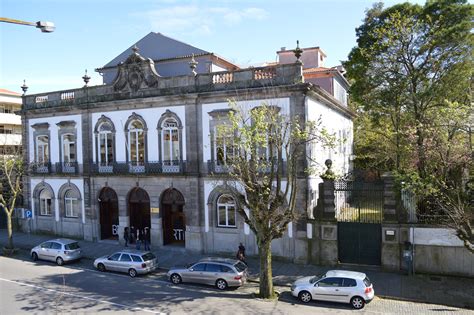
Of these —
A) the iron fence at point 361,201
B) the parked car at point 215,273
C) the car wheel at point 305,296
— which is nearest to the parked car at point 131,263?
the parked car at point 215,273

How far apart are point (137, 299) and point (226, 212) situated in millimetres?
8517

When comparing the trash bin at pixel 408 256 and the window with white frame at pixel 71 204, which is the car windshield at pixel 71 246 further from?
the trash bin at pixel 408 256

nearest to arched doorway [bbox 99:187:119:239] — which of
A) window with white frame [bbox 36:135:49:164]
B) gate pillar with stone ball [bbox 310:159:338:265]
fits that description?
window with white frame [bbox 36:135:49:164]

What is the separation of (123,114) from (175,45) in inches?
262

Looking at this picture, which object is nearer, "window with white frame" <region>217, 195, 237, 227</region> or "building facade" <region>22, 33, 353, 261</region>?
"building facade" <region>22, 33, 353, 261</region>

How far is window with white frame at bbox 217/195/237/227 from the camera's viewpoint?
24359 millimetres

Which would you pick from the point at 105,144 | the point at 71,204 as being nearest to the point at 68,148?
the point at 105,144

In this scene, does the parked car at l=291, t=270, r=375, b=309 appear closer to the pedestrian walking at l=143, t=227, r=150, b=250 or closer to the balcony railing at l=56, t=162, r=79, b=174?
the pedestrian walking at l=143, t=227, r=150, b=250

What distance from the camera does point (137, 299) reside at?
56.9 feet

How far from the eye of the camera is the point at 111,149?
27.9 m

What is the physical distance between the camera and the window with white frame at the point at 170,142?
2561cm

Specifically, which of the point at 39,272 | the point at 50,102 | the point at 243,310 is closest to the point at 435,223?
the point at 243,310

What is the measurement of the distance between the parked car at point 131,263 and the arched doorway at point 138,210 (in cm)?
604

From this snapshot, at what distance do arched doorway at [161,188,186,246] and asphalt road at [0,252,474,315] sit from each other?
549 cm
